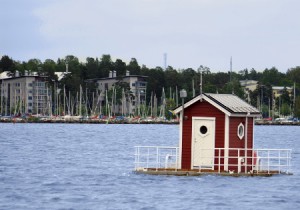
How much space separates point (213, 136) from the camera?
45.4m

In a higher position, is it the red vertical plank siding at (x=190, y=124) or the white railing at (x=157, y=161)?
the red vertical plank siding at (x=190, y=124)

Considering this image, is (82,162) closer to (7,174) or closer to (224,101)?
(7,174)

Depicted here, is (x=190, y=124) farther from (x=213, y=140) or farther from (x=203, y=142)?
(x=213, y=140)

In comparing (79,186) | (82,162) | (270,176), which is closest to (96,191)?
(79,186)

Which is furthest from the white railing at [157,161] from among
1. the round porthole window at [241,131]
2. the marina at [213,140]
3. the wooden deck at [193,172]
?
the round porthole window at [241,131]

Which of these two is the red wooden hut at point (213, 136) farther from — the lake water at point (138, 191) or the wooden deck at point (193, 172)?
the lake water at point (138, 191)

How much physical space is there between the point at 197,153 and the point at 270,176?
3.45m

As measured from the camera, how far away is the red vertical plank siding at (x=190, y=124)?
45406mm

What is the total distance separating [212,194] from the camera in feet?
135

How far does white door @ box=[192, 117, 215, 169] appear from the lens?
45438mm

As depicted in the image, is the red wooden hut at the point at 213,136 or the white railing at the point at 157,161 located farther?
the white railing at the point at 157,161

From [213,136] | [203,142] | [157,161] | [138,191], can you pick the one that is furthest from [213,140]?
[138,191]

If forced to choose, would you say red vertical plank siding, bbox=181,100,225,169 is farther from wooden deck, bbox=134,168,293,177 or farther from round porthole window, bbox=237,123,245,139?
round porthole window, bbox=237,123,245,139

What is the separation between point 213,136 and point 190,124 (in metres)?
1.19
